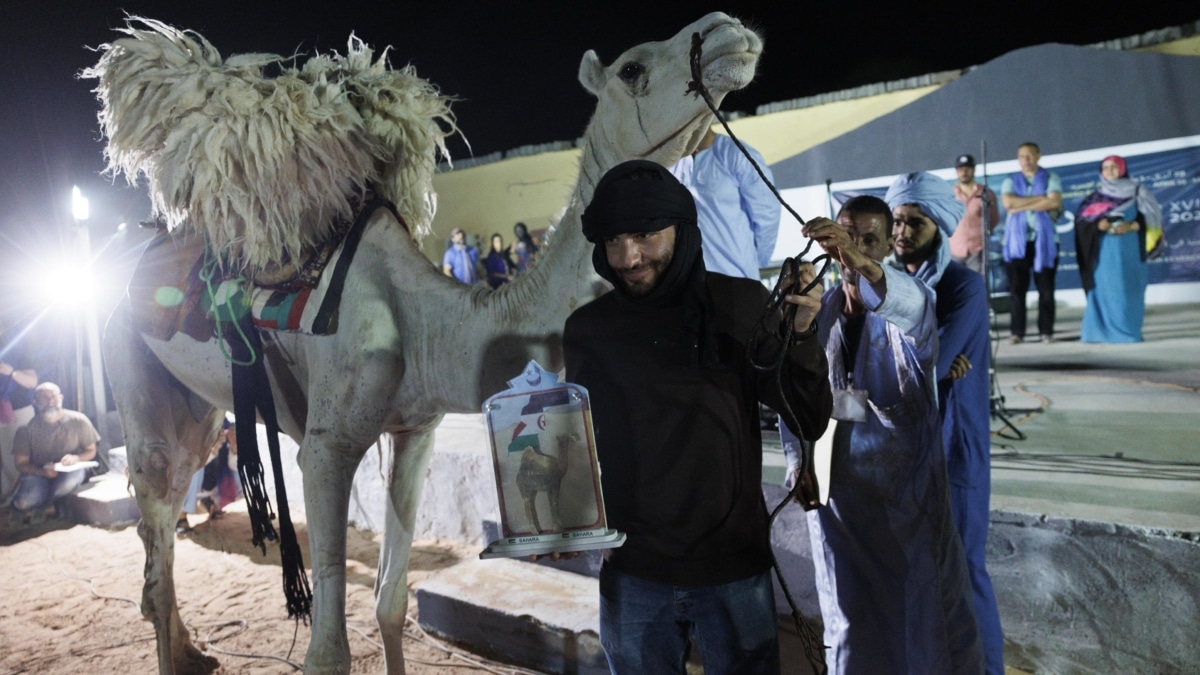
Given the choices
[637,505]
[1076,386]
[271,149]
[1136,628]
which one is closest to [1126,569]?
[1136,628]

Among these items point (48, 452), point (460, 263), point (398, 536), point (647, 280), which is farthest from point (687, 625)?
point (460, 263)

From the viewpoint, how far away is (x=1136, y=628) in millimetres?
2738

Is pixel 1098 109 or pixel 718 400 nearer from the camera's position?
pixel 718 400

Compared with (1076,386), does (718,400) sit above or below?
above

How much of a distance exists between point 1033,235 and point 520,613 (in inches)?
315

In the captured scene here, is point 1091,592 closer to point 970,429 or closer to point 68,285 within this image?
point 970,429

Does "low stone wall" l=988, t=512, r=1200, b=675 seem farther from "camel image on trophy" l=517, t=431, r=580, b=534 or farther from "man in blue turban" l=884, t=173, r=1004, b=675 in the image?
"camel image on trophy" l=517, t=431, r=580, b=534

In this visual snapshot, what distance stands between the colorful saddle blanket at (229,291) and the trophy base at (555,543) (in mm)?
1154

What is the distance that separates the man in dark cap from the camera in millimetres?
1508

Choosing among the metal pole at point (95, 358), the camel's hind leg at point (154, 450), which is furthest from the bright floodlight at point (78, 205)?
→ the camel's hind leg at point (154, 450)

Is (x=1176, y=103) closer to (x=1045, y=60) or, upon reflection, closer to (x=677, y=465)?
(x=1045, y=60)

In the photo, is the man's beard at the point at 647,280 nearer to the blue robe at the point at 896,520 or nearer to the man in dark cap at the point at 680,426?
the man in dark cap at the point at 680,426

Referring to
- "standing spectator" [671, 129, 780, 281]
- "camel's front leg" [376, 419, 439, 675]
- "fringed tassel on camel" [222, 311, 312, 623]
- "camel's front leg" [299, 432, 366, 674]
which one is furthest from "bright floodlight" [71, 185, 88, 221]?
"standing spectator" [671, 129, 780, 281]

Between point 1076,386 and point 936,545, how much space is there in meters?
4.93
